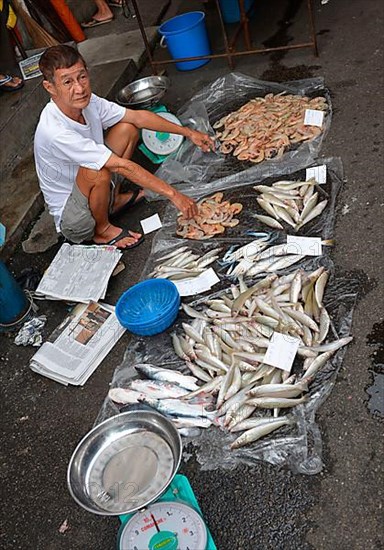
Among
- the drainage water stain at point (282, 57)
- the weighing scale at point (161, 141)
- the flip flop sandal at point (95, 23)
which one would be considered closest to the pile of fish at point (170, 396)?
the weighing scale at point (161, 141)

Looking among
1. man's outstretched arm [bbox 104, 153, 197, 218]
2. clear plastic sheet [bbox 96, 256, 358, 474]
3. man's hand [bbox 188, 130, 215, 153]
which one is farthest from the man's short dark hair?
clear plastic sheet [bbox 96, 256, 358, 474]

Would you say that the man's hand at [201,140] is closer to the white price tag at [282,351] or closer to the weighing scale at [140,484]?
the white price tag at [282,351]

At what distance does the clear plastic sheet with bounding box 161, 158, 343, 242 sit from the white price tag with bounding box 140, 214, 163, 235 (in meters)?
0.05

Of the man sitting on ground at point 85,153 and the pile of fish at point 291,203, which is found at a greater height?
the man sitting on ground at point 85,153

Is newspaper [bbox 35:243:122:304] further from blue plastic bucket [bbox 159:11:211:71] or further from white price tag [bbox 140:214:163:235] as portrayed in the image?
blue plastic bucket [bbox 159:11:211:71]

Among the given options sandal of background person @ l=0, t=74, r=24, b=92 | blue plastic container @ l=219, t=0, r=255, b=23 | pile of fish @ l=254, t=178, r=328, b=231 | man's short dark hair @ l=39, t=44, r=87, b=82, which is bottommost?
pile of fish @ l=254, t=178, r=328, b=231

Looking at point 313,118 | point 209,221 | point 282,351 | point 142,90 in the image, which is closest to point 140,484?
point 282,351

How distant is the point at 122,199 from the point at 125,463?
2755 millimetres

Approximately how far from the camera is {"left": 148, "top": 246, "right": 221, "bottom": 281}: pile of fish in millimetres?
3951

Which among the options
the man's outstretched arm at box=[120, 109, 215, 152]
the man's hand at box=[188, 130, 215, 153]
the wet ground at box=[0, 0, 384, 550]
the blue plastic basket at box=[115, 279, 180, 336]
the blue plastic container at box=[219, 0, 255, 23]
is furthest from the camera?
the blue plastic container at box=[219, 0, 255, 23]

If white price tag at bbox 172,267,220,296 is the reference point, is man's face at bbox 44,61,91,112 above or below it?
above

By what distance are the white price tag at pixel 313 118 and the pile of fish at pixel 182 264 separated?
1619mm

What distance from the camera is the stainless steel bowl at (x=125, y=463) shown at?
2.34m

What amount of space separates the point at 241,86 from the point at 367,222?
101 inches
